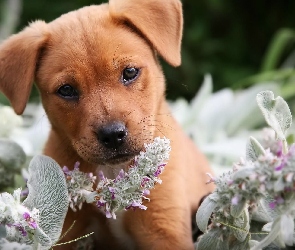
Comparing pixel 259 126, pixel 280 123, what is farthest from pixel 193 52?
pixel 280 123

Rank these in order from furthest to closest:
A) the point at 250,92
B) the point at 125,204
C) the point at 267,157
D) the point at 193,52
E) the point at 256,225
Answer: the point at 193,52 < the point at 250,92 < the point at 256,225 < the point at 125,204 < the point at 267,157

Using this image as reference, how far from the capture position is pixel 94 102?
59.6 inches

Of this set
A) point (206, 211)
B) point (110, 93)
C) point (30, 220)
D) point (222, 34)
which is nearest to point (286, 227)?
point (206, 211)

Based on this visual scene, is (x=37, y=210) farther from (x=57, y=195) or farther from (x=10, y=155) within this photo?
(x=10, y=155)

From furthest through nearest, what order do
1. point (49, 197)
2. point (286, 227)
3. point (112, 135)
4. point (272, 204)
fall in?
point (112, 135)
point (49, 197)
point (272, 204)
point (286, 227)

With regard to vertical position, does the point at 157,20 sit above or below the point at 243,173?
below

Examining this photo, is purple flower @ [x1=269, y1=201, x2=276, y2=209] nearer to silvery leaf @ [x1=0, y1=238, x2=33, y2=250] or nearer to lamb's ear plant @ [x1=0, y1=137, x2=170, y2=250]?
lamb's ear plant @ [x1=0, y1=137, x2=170, y2=250]

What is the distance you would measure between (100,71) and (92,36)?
0.35ft

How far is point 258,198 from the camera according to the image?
1.12 meters

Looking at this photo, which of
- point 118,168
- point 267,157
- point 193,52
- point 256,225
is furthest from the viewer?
point 193,52

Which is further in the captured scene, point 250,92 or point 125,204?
point 250,92

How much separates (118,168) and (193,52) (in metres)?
2.82

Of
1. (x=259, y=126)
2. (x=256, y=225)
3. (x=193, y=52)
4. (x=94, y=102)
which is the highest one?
(x=94, y=102)

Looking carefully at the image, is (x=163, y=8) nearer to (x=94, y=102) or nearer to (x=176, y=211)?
(x=94, y=102)
